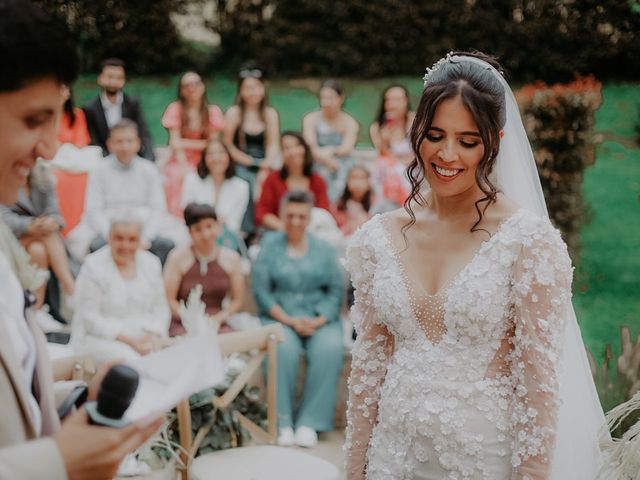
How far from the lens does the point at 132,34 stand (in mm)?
A: 11117

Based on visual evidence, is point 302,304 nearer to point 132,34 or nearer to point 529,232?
point 529,232

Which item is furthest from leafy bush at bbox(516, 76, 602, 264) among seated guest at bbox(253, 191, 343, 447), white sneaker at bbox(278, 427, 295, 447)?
white sneaker at bbox(278, 427, 295, 447)

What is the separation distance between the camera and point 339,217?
7023 millimetres

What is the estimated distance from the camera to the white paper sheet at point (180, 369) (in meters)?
1.45

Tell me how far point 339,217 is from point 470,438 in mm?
4764

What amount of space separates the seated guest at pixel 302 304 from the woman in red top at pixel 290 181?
0.65 m

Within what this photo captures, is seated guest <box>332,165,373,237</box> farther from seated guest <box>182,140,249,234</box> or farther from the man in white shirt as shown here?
the man in white shirt

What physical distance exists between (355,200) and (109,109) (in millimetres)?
2397

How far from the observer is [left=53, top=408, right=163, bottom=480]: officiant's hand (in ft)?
4.46

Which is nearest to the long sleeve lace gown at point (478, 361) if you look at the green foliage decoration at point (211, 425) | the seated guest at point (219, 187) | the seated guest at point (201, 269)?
the green foliage decoration at point (211, 425)

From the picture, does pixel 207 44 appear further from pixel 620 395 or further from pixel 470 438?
pixel 470 438

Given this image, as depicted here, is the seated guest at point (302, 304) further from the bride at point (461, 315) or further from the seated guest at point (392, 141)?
the bride at point (461, 315)

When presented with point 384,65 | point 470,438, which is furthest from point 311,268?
point 384,65

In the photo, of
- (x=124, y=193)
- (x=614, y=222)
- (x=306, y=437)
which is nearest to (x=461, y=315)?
(x=306, y=437)
